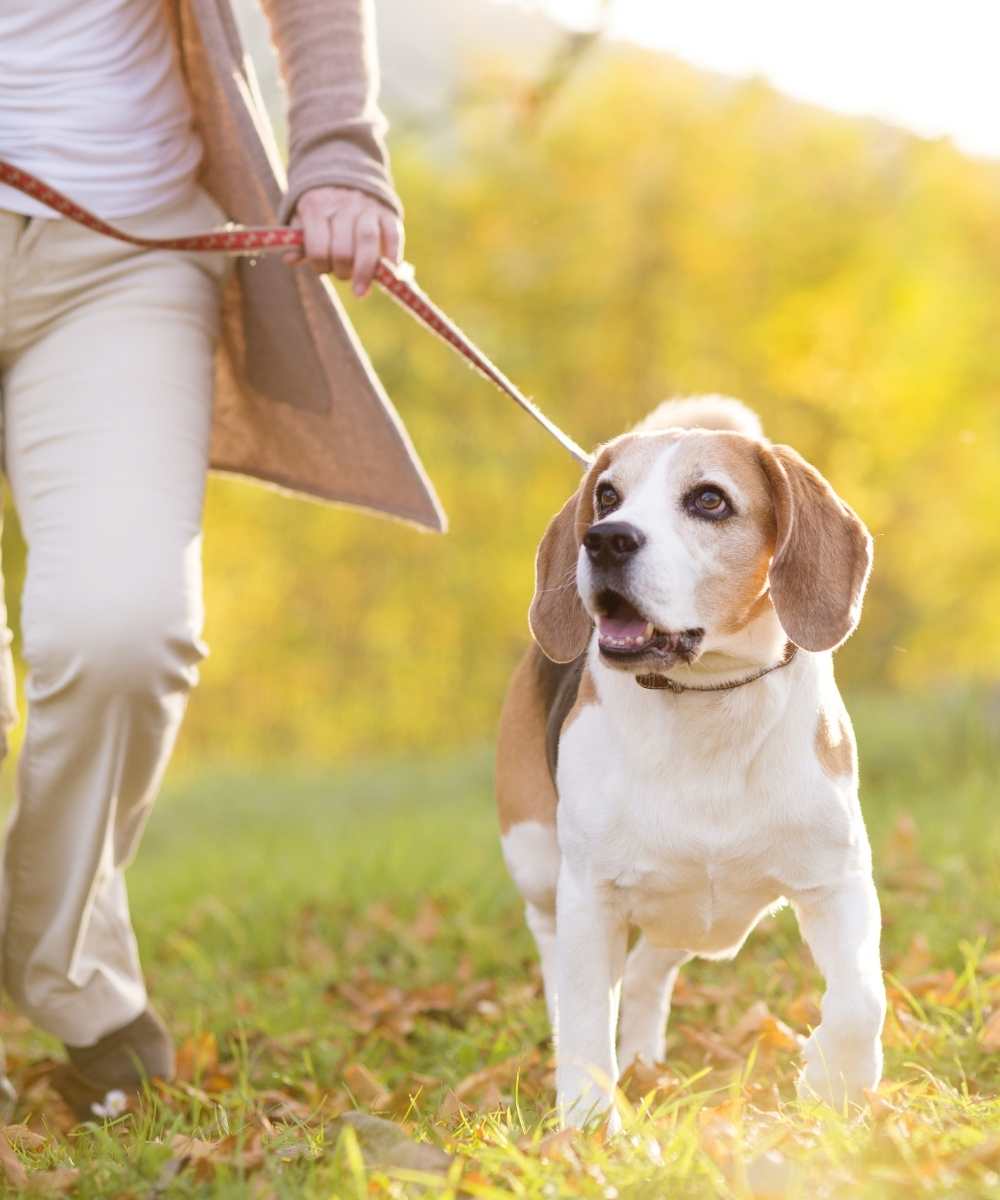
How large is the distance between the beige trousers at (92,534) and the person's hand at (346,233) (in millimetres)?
294

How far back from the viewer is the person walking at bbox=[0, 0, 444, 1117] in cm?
325

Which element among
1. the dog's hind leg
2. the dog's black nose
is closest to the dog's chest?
the dog's black nose

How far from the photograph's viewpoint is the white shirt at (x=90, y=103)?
127 inches

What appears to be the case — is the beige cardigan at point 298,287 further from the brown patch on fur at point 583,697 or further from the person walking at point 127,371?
the brown patch on fur at point 583,697

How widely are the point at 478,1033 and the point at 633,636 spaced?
5.37ft

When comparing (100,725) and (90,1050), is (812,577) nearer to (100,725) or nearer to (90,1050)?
(100,725)

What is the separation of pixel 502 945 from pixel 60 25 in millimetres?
3015

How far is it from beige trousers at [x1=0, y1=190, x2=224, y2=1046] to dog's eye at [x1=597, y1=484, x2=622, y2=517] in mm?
852

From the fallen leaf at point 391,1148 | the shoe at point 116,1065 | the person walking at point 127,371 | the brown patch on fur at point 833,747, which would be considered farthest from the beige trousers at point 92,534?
the brown patch on fur at point 833,747

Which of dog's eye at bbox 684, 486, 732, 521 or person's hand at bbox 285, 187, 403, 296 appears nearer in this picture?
dog's eye at bbox 684, 486, 732, 521

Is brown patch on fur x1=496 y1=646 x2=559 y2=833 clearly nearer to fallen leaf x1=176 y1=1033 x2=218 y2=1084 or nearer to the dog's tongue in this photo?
the dog's tongue

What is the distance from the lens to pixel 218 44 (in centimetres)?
349

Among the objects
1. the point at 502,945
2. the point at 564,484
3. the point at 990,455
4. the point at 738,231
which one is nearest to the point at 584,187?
the point at 738,231

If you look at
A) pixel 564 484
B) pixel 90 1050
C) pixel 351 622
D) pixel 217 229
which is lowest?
pixel 351 622
